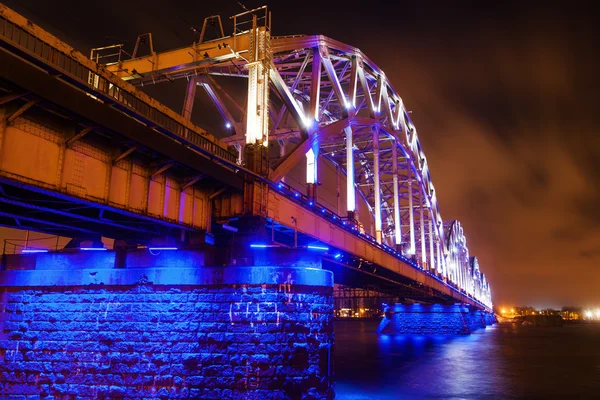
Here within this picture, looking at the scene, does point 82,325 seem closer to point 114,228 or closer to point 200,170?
point 114,228

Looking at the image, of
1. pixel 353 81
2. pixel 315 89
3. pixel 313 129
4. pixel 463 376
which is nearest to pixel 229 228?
pixel 313 129

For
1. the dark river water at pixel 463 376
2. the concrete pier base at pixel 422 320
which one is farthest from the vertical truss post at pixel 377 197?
the concrete pier base at pixel 422 320

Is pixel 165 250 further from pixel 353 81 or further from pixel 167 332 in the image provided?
pixel 353 81

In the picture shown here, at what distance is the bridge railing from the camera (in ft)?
38.8

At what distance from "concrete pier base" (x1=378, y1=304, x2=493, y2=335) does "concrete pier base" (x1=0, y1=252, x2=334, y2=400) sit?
7168cm

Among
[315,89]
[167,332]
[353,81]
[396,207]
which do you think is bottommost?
[167,332]

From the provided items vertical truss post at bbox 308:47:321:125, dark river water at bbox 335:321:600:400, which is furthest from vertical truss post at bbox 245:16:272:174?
dark river water at bbox 335:321:600:400

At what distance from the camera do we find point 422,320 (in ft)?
287

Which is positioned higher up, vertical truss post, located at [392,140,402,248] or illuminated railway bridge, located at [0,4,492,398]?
vertical truss post, located at [392,140,402,248]

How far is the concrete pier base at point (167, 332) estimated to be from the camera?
17422 mm

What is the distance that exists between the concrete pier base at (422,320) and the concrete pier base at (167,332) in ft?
235

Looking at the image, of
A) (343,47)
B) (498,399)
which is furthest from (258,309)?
(343,47)

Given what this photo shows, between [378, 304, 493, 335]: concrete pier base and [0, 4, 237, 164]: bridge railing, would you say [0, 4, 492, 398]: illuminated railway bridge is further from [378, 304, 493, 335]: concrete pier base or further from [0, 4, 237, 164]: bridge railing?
[378, 304, 493, 335]: concrete pier base

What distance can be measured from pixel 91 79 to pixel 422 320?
82.1 meters
